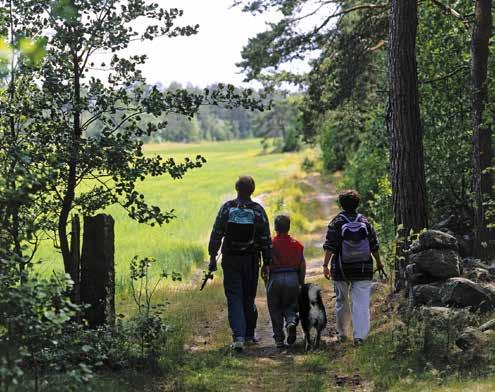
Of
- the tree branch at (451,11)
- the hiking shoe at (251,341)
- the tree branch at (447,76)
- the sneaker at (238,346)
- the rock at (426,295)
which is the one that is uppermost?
the tree branch at (451,11)

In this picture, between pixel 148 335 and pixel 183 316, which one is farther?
pixel 183 316

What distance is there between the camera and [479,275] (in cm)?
876

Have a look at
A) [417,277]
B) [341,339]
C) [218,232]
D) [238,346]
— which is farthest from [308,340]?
[218,232]

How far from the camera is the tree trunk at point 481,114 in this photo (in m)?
10.4

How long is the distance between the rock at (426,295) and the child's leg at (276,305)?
5.55 feet

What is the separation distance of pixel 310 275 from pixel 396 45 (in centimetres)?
763

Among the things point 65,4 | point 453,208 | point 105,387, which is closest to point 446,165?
point 453,208

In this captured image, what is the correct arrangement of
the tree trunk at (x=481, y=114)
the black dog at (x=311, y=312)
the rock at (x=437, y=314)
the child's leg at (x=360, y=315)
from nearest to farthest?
1. the rock at (x=437, y=314)
2. the child's leg at (x=360, y=315)
3. the black dog at (x=311, y=312)
4. the tree trunk at (x=481, y=114)

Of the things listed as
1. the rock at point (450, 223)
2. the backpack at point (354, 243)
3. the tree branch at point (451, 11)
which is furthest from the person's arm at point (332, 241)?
the tree branch at point (451, 11)

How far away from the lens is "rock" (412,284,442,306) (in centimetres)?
782

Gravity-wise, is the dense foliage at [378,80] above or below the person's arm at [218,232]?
above

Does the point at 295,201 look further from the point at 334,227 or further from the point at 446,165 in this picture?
the point at 334,227

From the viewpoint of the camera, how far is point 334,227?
8117 mm

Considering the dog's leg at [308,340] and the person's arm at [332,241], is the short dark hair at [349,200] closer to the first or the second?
the person's arm at [332,241]
